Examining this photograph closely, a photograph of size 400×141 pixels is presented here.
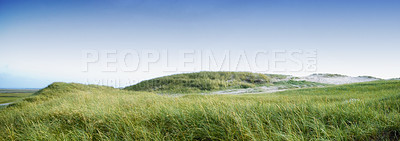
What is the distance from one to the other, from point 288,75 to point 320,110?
3745cm

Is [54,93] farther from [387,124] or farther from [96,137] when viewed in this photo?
[387,124]

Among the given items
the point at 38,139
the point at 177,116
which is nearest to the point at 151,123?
the point at 177,116

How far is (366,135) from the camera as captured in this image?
2.30 metres

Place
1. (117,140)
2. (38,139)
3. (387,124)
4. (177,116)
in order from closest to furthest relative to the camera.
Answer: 1. (387,124)
2. (117,140)
3. (38,139)
4. (177,116)

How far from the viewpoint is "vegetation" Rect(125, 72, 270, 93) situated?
82.1ft

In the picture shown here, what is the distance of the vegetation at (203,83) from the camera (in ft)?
82.1

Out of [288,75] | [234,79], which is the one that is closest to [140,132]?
[234,79]

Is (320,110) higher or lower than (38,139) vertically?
higher

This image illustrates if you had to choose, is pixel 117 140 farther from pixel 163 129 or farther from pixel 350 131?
pixel 350 131

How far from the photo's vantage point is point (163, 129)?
3.10m

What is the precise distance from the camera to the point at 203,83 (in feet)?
86.3

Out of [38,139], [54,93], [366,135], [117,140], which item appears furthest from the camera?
[54,93]

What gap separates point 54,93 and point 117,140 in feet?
45.5

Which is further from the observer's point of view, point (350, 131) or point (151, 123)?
point (151, 123)
